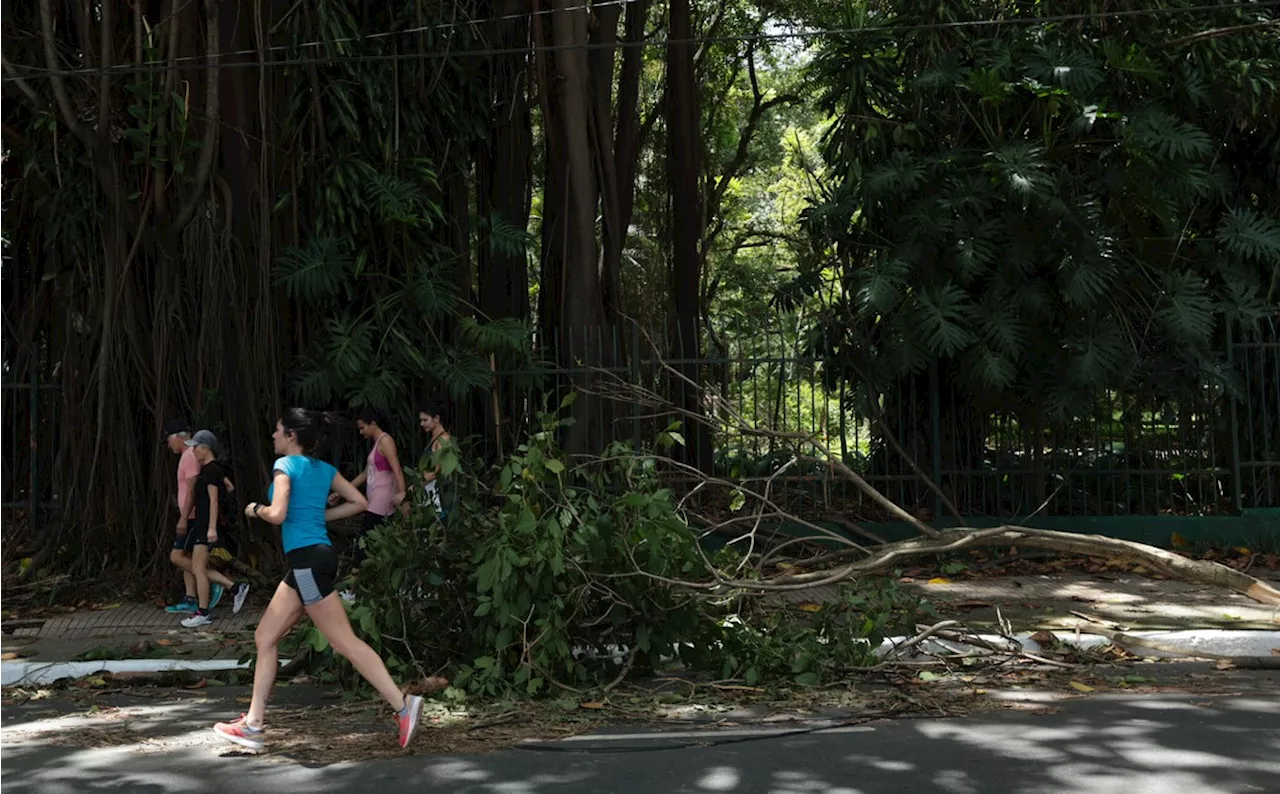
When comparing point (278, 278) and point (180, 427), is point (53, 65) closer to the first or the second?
point (278, 278)

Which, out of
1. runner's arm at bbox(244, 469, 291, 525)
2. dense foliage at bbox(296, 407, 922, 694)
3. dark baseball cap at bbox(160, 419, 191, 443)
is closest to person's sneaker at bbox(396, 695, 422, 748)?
runner's arm at bbox(244, 469, 291, 525)

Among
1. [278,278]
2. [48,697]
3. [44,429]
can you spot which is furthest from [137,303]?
[48,697]

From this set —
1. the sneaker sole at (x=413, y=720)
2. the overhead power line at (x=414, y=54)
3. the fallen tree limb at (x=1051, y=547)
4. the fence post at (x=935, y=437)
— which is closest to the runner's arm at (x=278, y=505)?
the sneaker sole at (x=413, y=720)

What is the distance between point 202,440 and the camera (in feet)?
35.4

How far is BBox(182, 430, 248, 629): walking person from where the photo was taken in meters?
10.7

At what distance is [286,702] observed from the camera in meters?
7.96

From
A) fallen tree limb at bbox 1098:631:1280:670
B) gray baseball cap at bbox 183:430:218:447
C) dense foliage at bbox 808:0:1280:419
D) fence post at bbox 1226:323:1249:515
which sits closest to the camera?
fallen tree limb at bbox 1098:631:1280:670

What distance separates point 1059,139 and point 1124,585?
4114 mm

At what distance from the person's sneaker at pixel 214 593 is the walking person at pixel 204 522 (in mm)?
87

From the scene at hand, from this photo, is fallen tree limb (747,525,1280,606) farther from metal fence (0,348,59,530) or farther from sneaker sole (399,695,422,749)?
metal fence (0,348,59,530)

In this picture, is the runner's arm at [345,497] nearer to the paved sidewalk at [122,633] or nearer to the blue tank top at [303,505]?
the blue tank top at [303,505]

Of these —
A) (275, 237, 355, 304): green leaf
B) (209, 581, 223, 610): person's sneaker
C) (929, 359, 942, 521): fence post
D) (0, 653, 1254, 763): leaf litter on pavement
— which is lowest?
(0, 653, 1254, 763): leaf litter on pavement

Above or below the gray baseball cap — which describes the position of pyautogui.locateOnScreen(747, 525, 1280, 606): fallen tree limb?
below

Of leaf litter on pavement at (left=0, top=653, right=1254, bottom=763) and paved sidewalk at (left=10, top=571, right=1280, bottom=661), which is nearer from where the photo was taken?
leaf litter on pavement at (left=0, top=653, right=1254, bottom=763)
